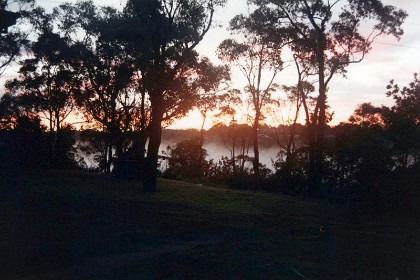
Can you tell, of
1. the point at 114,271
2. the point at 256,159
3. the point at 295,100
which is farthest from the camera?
the point at 295,100

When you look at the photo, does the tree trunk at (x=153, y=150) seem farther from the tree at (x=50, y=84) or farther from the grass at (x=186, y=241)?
the tree at (x=50, y=84)

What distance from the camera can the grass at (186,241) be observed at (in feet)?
33.0

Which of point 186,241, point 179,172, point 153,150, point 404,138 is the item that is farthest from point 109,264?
point 179,172

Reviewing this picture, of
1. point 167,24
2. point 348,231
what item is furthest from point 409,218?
point 167,24

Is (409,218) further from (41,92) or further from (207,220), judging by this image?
(41,92)

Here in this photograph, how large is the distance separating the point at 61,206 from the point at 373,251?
9056 mm

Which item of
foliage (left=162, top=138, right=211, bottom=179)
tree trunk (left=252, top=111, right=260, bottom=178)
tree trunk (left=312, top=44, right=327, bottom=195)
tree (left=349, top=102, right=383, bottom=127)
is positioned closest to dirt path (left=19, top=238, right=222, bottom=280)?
tree trunk (left=312, top=44, right=327, bottom=195)

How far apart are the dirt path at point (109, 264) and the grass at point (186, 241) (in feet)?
0.06

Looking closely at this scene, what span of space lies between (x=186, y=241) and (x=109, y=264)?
3273mm

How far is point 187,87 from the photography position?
109 feet

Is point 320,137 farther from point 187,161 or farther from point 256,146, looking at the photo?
point 256,146

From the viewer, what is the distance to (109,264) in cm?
1007

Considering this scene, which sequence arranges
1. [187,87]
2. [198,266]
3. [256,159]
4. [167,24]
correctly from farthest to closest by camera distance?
Result: [256,159] < [187,87] < [167,24] < [198,266]

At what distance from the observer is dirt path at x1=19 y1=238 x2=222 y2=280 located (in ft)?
29.7
